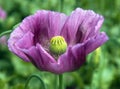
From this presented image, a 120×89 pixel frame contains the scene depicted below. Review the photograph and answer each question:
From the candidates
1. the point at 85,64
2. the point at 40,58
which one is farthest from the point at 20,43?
the point at 85,64

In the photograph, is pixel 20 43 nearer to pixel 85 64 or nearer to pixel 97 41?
pixel 97 41

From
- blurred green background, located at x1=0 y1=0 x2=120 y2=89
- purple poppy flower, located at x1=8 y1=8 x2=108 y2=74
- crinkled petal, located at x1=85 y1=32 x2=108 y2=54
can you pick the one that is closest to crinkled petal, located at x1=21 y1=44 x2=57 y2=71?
purple poppy flower, located at x1=8 y1=8 x2=108 y2=74

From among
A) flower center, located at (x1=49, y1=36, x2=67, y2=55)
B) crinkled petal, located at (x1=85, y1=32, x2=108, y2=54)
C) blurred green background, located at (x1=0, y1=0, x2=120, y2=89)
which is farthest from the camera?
blurred green background, located at (x1=0, y1=0, x2=120, y2=89)

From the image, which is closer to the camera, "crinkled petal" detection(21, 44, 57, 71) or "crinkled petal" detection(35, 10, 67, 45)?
"crinkled petal" detection(21, 44, 57, 71)

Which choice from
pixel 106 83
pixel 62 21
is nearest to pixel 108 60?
pixel 106 83

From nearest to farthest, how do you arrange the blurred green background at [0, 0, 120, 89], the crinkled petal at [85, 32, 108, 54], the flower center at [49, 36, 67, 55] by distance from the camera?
1. the crinkled petal at [85, 32, 108, 54]
2. the flower center at [49, 36, 67, 55]
3. the blurred green background at [0, 0, 120, 89]

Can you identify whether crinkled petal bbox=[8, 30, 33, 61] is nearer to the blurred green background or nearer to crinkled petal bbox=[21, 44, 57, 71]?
crinkled petal bbox=[21, 44, 57, 71]

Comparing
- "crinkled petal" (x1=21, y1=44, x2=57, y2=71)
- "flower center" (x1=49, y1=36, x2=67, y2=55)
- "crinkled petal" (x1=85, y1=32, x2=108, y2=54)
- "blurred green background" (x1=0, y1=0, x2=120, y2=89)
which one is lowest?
"blurred green background" (x1=0, y1=0, x2=120, y2=89)
